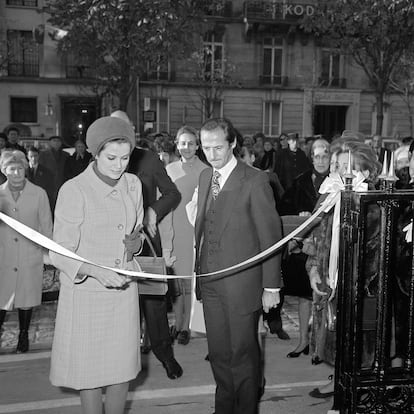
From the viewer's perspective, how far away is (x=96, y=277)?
2.96m

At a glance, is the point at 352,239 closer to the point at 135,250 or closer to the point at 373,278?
the point at 373,278

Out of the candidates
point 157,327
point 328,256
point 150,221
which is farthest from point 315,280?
point 157,327

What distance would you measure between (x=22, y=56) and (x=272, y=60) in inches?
580

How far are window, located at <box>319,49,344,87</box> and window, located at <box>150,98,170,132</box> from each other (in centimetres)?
970

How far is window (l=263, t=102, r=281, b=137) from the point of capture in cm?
3425

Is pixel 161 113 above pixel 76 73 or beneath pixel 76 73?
beneath

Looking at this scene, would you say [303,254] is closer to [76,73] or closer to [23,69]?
[76,73]

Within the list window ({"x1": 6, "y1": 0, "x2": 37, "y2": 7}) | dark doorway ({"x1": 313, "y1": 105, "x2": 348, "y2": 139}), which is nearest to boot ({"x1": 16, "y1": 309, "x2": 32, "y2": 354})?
window ({"x1": 6, "y1": 0, "x2": 37, "y2": 7})

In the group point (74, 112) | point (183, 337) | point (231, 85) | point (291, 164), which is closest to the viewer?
point (183, 337)

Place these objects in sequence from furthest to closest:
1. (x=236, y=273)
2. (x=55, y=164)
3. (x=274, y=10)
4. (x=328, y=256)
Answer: (x=274, y=10) → (x=55, y=164) → (x=328, y=256) → (x=236, y=273)

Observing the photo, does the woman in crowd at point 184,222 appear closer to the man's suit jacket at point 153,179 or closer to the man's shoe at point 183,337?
the man's shoe at point 183,337

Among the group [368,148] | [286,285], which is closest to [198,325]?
[286,285]

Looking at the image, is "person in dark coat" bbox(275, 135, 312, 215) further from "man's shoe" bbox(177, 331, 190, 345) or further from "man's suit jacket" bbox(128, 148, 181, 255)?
"man's suit jacket" bbox(128, 148, 181, 255)

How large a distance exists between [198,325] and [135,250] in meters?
1.19
